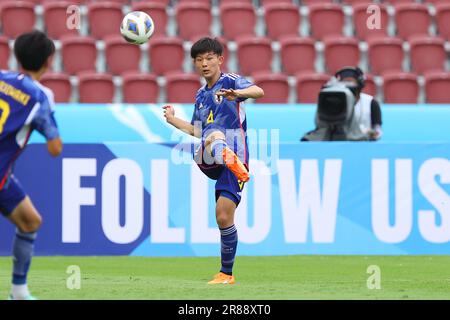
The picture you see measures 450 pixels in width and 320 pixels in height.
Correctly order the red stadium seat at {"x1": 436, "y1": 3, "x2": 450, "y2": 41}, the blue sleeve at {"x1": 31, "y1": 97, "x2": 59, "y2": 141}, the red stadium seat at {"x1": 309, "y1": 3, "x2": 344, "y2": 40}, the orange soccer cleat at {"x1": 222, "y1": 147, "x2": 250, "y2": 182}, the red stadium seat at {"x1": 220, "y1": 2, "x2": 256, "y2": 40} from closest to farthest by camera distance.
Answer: the blue sleeve at {"x1": 31, "y1": 97, "x2": 59, "y2": 141}
the orange soccer cleat at {"x1": 222, "y1": 147, "x2": 250, "y2": 182}
the red stadium seat at {"x1": 220, "y1": 2, "x2": 256, "y2": 40}
the red stadium seat at {"x1": 309, "y1": 3, "x2": 344, "y2": 40}
the red stadium seat at {"x1": 436, "y1": 3, "x2": 450, "y2": 41}

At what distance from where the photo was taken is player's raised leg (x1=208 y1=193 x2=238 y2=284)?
8.70 metres

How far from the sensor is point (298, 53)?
52.0ft

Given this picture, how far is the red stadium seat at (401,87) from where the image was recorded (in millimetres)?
15352

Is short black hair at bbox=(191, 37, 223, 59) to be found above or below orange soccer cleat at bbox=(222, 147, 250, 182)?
above

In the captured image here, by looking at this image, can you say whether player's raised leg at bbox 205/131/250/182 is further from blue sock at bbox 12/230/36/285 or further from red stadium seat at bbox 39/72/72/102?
red stadium seat at bbox 39/72/72/102

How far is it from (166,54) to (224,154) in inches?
284

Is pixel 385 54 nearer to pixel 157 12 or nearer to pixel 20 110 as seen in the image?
pixel 157 12

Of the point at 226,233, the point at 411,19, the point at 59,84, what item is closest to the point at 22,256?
the point at 226,233

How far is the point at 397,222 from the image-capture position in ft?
38.4

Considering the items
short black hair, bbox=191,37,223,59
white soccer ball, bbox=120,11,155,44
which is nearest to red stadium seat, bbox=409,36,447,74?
white soccer ball, bbox=120,11,155,44

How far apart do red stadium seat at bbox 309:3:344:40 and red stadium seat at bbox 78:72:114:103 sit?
11.4ft

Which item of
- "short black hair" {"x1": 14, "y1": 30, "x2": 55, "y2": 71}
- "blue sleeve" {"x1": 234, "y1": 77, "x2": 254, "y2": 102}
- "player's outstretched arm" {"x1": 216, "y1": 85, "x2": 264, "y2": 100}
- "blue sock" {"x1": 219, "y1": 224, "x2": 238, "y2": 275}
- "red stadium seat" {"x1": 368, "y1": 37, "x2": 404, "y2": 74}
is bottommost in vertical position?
"blue sock" {"x1": 219, "y1": 224, "x2": 238, "y2": 275}

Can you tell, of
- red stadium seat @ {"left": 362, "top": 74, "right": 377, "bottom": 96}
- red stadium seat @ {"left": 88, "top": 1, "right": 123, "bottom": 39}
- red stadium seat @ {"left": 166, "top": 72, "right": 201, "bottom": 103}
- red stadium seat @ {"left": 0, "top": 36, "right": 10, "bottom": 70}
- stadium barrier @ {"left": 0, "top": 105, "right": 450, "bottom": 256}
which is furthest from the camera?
red stadium seat @ {"left": 88, "top": 1, "right": 123, "bottom": 39}
